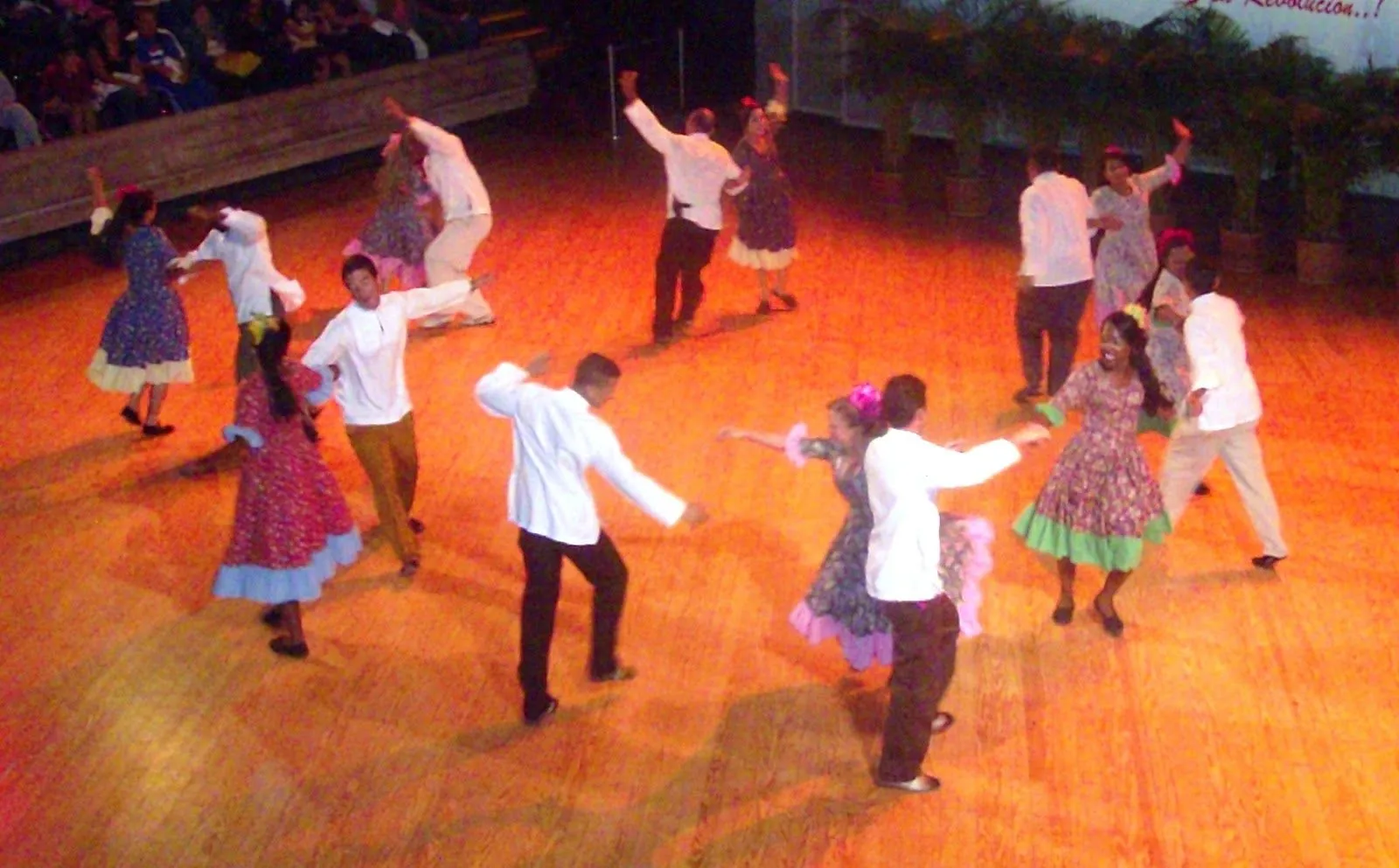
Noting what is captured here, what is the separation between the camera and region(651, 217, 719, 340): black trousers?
831cm

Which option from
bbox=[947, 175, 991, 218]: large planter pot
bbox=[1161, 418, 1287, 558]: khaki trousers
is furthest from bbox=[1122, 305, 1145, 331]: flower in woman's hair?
bbox=[947, 175, 991, 218]: large planter pot

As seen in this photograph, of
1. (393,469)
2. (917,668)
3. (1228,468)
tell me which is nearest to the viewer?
(917,668)

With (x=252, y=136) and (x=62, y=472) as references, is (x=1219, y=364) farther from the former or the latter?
(x=252, y=136)

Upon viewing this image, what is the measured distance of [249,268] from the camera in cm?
691

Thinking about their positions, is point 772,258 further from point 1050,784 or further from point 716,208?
point 1050,784

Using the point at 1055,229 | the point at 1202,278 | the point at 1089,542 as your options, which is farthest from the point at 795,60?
the point at 1089,542

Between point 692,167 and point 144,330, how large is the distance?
2.88 metres

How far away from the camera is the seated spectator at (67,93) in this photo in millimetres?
11195

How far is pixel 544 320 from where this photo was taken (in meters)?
8.98

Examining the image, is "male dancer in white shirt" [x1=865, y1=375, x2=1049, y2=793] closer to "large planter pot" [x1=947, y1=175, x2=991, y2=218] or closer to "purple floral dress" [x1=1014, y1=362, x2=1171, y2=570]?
"purple floral dress" [x1=1014, y1=362, x2=1171, y2=570]

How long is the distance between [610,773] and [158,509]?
2946mm

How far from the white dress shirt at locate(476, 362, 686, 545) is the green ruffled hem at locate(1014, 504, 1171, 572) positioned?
148 centimetres

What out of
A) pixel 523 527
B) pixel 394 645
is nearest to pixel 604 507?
pixel 394 645

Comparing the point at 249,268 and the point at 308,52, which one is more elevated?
the point at 308,52
